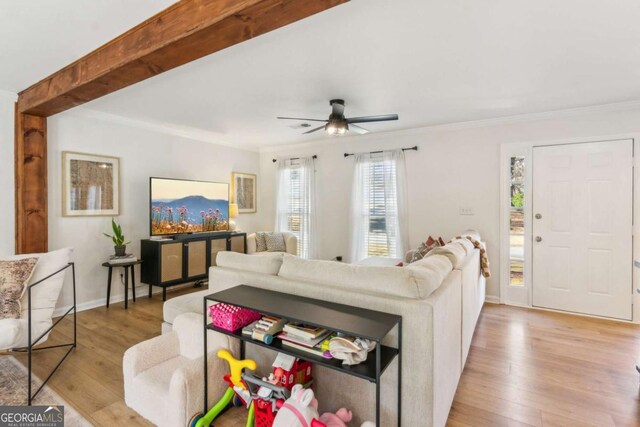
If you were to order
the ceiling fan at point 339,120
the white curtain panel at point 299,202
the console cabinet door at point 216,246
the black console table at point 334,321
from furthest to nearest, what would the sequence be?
the white curtain panel at point 299,202, the console cabinet door at point 216,246, the ceiling fan at point 339,120, the black console table at point 334,321

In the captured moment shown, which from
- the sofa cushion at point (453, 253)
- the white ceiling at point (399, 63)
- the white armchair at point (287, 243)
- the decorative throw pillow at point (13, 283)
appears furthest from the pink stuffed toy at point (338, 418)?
the white armchair at point (287, 243)

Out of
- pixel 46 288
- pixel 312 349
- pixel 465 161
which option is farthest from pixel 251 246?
pixel 312 349

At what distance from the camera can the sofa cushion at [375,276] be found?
5.30 ft

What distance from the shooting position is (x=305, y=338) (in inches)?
60.7

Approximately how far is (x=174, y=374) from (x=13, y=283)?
166cm

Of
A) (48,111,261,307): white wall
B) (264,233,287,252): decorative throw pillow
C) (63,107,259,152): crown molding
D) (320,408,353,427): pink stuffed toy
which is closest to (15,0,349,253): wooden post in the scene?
(48,111,261,307): white wall

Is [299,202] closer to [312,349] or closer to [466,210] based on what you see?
[466,210]

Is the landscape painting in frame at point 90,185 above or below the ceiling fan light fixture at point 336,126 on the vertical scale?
below

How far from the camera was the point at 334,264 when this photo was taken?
1.94 metres

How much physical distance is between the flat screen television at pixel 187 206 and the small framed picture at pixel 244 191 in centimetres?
50

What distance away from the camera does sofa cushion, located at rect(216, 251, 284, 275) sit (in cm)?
218

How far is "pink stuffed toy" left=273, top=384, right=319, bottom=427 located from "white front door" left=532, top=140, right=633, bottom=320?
370cm

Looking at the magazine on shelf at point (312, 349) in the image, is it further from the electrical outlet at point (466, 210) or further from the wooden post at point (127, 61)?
the electrical outlet at point (466, 210)

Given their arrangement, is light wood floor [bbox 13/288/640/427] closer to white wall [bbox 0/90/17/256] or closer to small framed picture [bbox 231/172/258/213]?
white wall [bbox 0/90/17/256]
